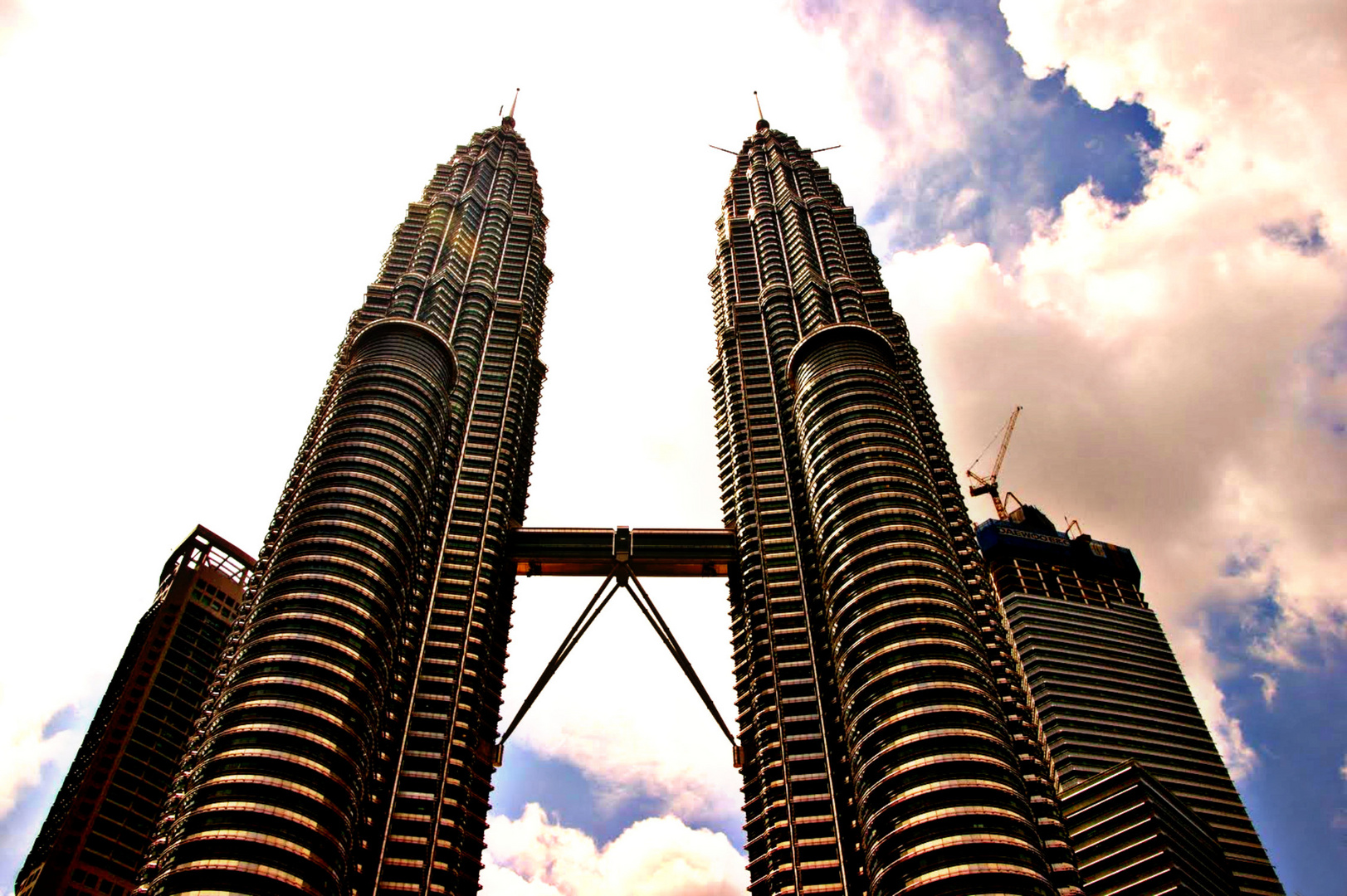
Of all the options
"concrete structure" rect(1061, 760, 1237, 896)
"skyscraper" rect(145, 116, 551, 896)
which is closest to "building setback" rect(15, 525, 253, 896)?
"skyscraper" rect(145, 116, 551, 896)

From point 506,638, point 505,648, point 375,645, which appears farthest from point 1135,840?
point 375,645

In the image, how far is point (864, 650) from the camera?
372ft

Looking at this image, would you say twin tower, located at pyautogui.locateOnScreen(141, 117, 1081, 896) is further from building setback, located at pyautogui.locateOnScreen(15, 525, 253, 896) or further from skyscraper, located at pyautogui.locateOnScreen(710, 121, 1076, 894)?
building setback, located at pyautogui.locateOnScreen(15, 525, 253, 896)

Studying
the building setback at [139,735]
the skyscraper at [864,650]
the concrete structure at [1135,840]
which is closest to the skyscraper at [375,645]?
the building setback at [139,735]

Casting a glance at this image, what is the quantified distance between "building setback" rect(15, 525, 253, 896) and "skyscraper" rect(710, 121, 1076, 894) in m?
77.9

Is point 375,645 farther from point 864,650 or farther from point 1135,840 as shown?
point 1135,840

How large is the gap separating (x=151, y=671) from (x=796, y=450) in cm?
12277

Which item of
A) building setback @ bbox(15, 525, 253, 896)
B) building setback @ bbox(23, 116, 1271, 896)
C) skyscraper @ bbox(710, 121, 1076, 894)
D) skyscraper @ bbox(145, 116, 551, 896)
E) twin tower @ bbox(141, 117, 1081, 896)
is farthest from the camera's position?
building setback @ bbox(15, 525, 253, 896)

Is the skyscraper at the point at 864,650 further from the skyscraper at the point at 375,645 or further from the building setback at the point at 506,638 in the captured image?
the skyscraper at the point at 375,645

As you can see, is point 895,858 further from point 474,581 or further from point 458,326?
point 458,326

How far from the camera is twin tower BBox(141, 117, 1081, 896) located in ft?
307

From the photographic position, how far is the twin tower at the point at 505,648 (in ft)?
307

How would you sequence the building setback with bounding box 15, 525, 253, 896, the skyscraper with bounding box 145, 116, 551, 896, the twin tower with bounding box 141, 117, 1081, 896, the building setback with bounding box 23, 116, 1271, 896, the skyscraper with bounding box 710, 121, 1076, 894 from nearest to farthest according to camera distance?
the skyscraper with bounding box 145, 116, 551, 896, the twin tower with bounding box 141, 117, 1081, 896, the building setback with bounding box 23, 116, 1271, 896, the skyscraper with bounding box 710, 121, 1076, 894, the building setback with bounding box 15, 525, 253, 896

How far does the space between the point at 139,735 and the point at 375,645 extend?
85.8 metres
